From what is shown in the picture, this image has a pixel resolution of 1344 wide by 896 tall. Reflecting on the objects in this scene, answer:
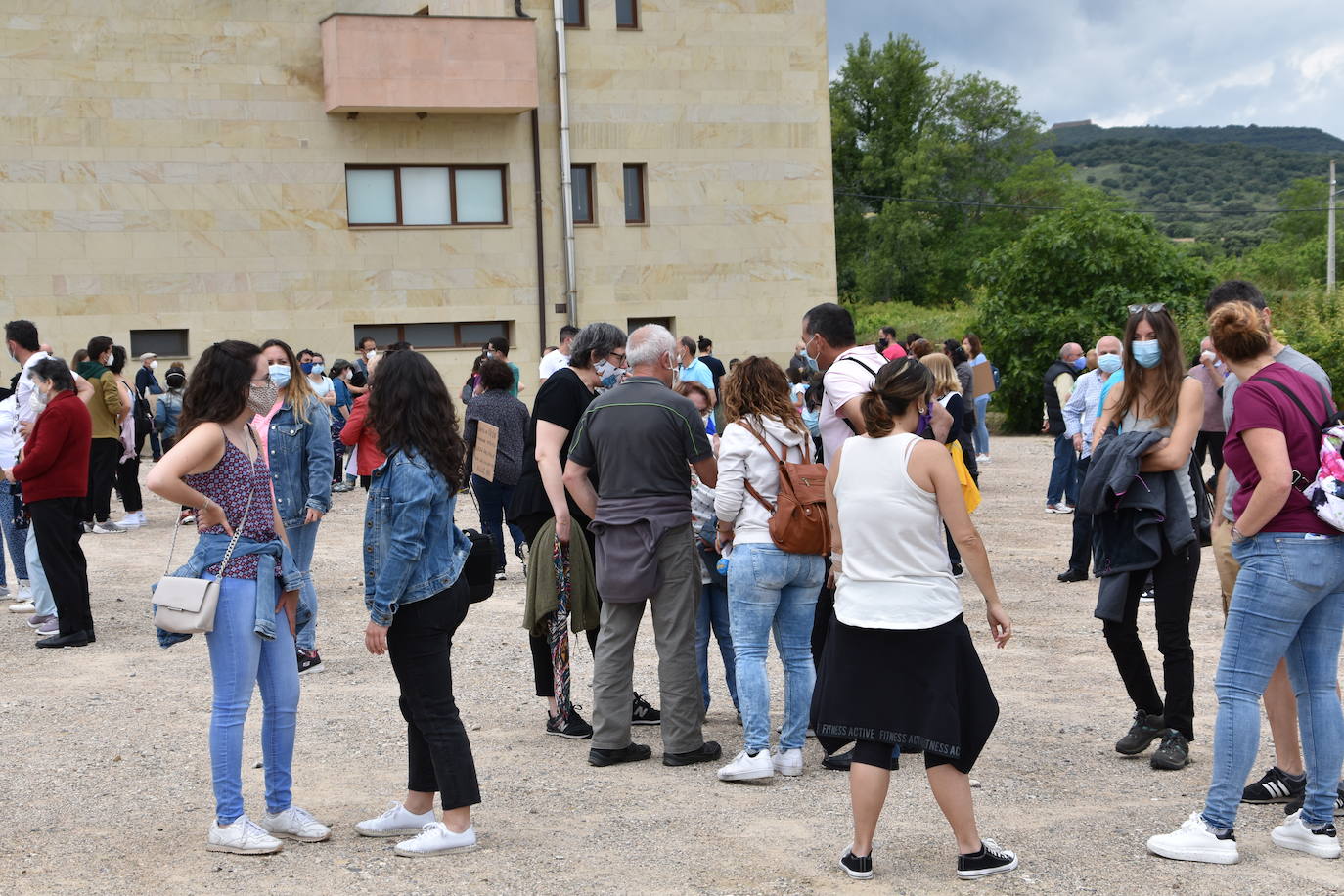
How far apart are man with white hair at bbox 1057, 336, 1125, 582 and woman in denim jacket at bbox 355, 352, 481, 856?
6829 millimetres

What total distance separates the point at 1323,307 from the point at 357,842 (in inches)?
973

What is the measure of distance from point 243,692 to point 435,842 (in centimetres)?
90

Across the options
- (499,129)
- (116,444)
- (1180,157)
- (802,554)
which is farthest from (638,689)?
(1180,157)

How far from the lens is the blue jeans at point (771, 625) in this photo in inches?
237

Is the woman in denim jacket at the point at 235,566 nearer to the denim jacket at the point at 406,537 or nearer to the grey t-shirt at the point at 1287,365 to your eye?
the denim jacket at the point at 406,537

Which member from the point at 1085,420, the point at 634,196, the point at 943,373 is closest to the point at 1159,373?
the point at 943,373

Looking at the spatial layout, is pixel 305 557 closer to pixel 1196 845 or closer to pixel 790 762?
pixel 790 762

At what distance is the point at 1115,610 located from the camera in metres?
6.16

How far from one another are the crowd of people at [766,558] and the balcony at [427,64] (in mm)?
18341

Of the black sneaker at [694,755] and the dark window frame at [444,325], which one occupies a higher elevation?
the dark window frame at [444,325]

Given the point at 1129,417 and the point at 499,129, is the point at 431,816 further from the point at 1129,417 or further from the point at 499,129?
the point at 499,129

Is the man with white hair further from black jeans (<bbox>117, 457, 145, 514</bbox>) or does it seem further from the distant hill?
the distant hill

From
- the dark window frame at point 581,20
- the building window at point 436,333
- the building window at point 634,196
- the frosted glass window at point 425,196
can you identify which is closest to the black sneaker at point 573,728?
the building window at point 436,333

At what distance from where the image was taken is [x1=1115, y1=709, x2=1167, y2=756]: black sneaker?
6281mm
